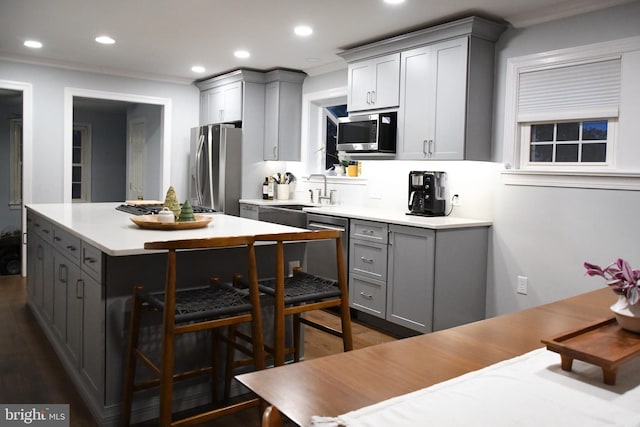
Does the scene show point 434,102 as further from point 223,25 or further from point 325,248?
point 223,25

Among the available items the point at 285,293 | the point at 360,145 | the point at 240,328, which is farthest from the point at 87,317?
the point at 360,145

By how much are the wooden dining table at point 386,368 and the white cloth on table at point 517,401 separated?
0.04 meters

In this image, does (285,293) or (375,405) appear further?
(285,293)

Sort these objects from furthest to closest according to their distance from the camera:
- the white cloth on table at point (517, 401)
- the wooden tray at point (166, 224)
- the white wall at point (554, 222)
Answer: the white wall at point (554, 222) → the wooden tray at point (166, 224) → the white cloth on table at point (517, 401)

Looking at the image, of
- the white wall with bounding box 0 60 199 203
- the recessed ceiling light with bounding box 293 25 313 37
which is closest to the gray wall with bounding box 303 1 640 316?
the recessed ceiling light with bounding box 293 25 313 37

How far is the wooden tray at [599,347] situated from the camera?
3.59 ft

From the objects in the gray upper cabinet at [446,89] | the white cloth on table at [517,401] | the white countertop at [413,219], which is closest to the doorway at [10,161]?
the white countertop at [413,219]

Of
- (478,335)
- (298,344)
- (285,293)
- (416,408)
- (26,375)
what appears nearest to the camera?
(416,408)

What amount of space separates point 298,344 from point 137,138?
662cm

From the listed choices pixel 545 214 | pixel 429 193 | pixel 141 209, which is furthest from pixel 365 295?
pixel 141 209

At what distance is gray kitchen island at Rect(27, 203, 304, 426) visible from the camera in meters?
2.46

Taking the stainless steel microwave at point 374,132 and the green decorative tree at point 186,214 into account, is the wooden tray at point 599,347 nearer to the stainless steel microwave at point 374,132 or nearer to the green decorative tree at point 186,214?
the green decorative tree at point 186,214

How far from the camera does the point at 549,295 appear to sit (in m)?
3.73

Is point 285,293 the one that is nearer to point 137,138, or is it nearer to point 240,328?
point 240,328
